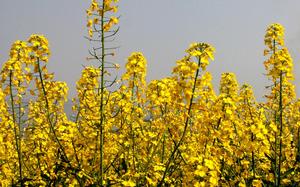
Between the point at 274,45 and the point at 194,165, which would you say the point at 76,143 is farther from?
the point at 274,45

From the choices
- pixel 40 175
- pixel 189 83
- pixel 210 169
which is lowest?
pixel 40 175

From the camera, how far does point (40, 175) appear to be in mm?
7344

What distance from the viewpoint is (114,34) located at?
5.62 m

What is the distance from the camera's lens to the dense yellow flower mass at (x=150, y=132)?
5.77 meters

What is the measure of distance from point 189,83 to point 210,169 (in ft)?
4.51

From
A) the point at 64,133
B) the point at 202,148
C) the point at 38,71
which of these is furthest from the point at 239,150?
the point at 38,71

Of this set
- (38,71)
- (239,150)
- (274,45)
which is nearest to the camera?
(239,150)

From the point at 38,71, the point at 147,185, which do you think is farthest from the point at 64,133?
the point at 147,185

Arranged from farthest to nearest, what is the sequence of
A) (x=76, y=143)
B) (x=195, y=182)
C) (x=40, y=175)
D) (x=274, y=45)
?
(x=274, y=45), (x=40, y=175), (x=76, y=143), (x=195, y=182)

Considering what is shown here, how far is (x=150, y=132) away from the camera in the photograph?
7047 millimetres

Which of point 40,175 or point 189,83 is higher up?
point 189,83

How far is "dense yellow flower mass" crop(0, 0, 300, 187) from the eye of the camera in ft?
18.9

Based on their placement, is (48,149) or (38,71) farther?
(48,149)

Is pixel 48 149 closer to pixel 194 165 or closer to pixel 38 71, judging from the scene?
pixel 38 71
